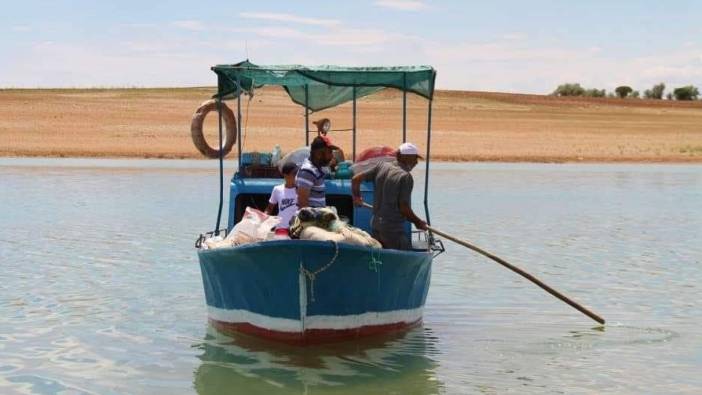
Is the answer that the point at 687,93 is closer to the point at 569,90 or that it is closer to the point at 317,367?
the point at 569,90

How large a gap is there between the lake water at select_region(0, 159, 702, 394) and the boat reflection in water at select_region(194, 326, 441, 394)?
2 centimetres

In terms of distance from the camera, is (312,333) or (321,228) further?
(312,333)

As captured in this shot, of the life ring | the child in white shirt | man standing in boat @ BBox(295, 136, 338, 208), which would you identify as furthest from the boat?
the life ring

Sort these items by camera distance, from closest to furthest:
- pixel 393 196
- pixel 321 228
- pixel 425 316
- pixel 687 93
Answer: pixel 321 228 → pixel 393 196 → pixel 425 316 → pixel 687 93

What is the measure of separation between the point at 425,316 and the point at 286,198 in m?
2.57

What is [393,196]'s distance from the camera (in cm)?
1038

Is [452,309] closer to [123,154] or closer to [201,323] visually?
[201,323]

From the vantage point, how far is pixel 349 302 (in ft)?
32.6

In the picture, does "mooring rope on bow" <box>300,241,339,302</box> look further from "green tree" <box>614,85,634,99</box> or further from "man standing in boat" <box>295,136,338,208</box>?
"green tree" <box>614,85,634,99</box>

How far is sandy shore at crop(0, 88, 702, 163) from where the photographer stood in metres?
39.5

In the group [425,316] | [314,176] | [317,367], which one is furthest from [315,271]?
[425,316]

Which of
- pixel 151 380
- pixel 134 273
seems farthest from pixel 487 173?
pixel 151 380

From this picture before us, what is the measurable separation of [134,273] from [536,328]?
5327 millimetres

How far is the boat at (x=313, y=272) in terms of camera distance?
31.2ft
